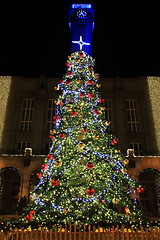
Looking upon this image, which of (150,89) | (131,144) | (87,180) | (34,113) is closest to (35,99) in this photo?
(34,113)

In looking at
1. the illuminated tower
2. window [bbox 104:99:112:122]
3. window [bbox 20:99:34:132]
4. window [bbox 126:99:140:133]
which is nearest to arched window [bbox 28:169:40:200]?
window [bbox 20:99:34:132]

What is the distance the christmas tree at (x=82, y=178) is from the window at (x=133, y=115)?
16.6 meters

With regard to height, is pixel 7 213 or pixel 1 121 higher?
pixel 1 121

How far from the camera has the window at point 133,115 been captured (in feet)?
90.7

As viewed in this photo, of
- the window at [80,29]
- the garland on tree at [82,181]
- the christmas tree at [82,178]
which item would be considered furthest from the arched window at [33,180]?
the window at [80,29]

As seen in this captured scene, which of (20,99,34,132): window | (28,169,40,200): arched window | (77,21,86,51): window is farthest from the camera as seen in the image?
(77,21,86,51): window

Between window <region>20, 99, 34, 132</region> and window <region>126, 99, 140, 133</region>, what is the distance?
46.0ft

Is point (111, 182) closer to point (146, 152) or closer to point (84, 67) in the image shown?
point (84, 67)

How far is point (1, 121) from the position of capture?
26.3m

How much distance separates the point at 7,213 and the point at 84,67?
18.1m

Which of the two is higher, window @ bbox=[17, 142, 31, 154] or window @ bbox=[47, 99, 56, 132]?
window @ bbox=[47, 99, 56, 132]

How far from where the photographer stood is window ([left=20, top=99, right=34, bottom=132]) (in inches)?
1079

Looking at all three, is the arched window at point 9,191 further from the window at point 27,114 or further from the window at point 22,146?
the window at point 27,114

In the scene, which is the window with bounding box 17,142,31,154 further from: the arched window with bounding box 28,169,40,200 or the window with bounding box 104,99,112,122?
the window with bounding box 104,99,112,122
